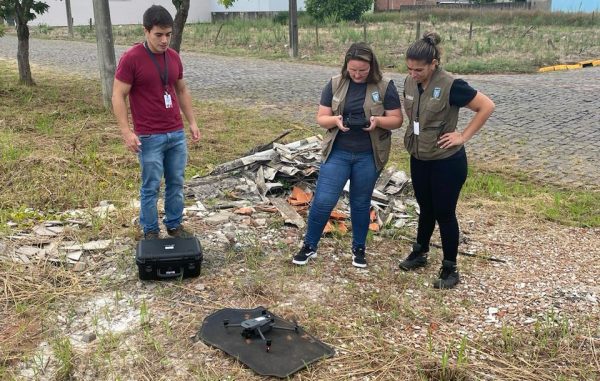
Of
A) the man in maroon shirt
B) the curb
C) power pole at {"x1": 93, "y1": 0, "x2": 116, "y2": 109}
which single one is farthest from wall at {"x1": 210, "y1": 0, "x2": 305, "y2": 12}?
the man in maroon shirt

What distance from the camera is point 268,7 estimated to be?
49.9m

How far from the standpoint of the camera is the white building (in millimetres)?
43875

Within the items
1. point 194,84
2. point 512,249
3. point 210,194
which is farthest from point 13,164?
point 194,84

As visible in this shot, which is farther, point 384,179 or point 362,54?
point 384,179

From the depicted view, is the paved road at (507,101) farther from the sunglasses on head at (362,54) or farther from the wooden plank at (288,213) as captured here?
the sunglasses on head at (362,54)

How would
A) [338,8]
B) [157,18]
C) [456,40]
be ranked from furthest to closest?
[338,8], [456,40], [157,18]

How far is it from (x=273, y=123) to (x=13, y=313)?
267 inches

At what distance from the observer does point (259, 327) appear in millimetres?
3752

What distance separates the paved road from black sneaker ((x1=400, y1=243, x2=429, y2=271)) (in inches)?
136

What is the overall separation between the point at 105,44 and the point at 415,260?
328 inches

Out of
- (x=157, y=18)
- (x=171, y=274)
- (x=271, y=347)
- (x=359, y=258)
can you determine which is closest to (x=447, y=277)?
(x=359, y=258)

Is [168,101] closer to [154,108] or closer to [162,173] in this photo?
[154,108]

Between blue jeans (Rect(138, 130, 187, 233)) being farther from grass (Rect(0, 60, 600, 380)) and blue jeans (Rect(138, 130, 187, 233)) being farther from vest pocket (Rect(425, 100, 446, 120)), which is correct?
vest pocket (Rect(425, 100, 446, 120))

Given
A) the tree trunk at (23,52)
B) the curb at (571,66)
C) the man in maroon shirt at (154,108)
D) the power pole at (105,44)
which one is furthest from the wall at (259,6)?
the man in maroon shirt at (154,108)
